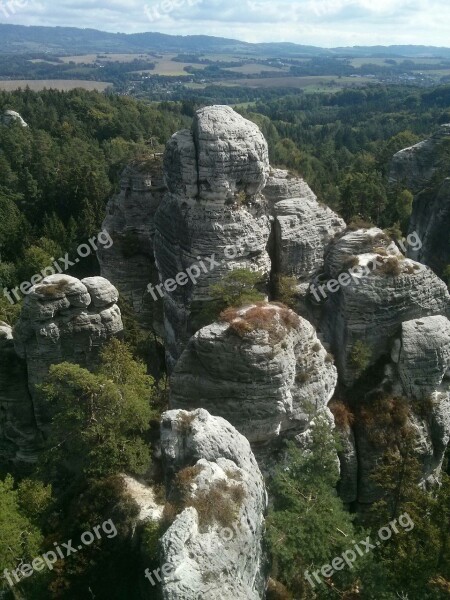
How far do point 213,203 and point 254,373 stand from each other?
10445 mm

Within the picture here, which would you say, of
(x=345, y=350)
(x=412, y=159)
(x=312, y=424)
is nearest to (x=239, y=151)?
(x=345, y=350)

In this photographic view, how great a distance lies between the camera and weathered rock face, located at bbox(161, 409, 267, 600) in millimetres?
13961

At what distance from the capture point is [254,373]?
842 inches

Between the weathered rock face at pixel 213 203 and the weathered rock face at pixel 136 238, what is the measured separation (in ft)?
27.5

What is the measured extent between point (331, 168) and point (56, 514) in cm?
8186

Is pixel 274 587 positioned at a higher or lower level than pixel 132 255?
lower

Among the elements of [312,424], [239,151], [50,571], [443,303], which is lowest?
[50,571]

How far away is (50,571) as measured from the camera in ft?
66.8

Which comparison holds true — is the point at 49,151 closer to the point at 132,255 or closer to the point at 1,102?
the point at 1,102
